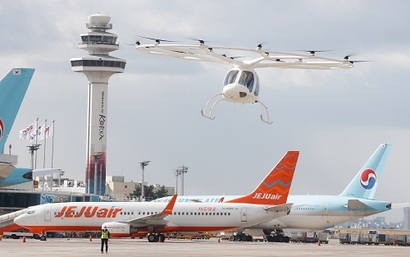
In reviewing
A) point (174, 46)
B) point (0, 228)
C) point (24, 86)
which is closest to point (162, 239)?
point (0, 228)

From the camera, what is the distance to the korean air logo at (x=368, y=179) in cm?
10081

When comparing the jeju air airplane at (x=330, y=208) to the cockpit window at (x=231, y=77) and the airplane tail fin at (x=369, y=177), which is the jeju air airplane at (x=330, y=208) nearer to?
the airplane tail fin at (x=369, y=177)

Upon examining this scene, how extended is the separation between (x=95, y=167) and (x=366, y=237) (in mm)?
100546

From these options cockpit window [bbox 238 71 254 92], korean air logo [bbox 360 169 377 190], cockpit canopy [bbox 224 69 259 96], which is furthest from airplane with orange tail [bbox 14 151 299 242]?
cockpit window [bbox 238 71 254 92]

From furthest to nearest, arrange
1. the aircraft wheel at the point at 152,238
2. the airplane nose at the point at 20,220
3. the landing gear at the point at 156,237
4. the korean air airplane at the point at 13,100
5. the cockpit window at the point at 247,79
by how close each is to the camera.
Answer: the airplane nose at the point at 20,220 → the aircraft wheel at the point at 152,238 → the landing gear at the point at 156,237 → the cockpit window at the point at 247,79 → the korean air airplane at the point at 13,100

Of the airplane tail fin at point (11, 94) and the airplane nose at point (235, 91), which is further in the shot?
the airplane nose at point (235, 91)

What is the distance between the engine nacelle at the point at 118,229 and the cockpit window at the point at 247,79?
2471cm

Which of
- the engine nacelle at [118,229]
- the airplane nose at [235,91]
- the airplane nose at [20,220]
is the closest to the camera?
the airplane nose at [235,91]

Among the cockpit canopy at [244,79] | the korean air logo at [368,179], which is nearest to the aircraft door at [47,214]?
the cockpit canopy at [244,79]

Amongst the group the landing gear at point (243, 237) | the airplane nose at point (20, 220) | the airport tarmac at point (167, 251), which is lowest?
the airport tarmac at point (167, 251)

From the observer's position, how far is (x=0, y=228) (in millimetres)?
94125

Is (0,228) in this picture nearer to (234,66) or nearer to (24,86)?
(234,66)

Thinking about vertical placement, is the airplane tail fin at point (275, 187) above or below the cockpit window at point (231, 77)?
below

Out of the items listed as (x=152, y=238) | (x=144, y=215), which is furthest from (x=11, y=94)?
(x=144, y=215)
